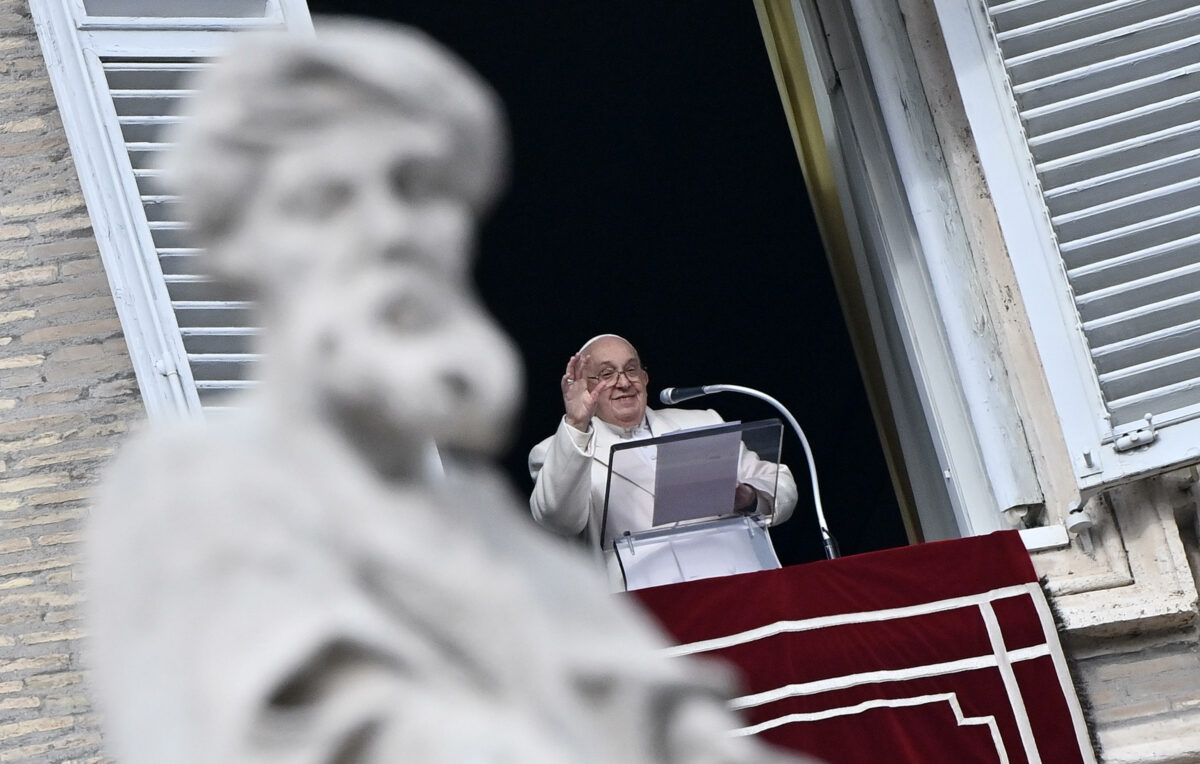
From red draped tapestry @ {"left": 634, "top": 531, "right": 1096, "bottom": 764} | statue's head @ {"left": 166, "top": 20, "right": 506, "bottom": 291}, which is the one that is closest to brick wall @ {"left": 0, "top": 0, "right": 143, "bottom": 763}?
red draped tapestry @ {"left": 634, "top": 531, "right": 1096, "bottom": 764}

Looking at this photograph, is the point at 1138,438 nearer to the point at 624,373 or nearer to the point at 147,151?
the point at 624,373

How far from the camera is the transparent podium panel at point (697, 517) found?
4.54m

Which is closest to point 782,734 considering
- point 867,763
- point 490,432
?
point 867,763

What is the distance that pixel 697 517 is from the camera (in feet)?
15.4

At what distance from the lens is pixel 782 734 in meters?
4.45

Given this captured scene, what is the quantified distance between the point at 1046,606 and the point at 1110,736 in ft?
1.37

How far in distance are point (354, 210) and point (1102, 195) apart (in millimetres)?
3859

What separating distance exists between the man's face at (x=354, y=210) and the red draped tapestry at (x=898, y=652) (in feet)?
10.5

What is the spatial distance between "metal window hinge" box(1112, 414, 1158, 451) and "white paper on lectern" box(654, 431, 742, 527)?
0.89 meters

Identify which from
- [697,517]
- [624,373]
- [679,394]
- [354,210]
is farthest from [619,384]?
[354,210]

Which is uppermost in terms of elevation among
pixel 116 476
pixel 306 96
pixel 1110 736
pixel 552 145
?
pixel 552 145

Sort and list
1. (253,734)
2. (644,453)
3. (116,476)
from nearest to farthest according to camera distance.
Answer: (253,734) → (116,476) → (644,453)

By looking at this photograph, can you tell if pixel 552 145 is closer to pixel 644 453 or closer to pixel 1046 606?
pixel 644 453

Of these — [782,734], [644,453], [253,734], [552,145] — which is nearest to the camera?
[253,734]
